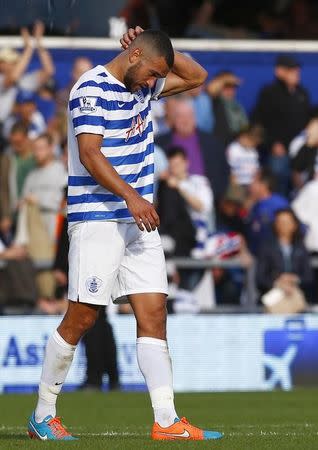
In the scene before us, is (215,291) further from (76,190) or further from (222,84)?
(76,190)

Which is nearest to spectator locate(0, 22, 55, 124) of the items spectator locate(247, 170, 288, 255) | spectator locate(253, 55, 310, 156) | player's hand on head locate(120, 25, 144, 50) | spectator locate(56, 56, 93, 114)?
spectator locate(56, 56, 93, 114)

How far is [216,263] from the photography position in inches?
687

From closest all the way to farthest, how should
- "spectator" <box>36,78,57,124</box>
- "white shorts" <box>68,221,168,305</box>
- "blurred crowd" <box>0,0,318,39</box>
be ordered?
1. "white shorts" <box>68,221,168,305</box>
2. "spectator" <box>36,78,57,124</box>
3. "blurred crowd" <box>0,0,318,39</box>

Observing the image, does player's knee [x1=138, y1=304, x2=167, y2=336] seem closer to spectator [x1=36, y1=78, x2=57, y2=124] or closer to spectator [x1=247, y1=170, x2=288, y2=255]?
spectator [x1=247, y1=170, x2=288, y2=255]

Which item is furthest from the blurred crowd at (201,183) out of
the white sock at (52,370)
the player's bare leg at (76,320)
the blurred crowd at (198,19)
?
the player's bare leg at (76,320)

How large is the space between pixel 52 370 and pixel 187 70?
222 centimetres

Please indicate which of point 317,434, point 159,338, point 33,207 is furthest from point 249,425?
point 33,207

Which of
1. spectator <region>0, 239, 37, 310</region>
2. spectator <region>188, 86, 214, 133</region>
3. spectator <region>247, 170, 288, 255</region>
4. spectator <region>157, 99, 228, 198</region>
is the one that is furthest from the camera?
spectator <region>188, 86, 214, 133</region>

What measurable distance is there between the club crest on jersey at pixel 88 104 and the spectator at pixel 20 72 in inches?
382

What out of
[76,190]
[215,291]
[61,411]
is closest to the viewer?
[76,190]

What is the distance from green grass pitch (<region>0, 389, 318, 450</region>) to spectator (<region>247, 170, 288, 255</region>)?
8.53ft

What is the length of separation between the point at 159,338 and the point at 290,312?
336 inches

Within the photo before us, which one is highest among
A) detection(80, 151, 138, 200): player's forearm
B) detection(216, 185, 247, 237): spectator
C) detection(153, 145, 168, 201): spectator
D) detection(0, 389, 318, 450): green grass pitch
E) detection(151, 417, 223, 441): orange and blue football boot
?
detection(153, 145, 168, 201): spectator

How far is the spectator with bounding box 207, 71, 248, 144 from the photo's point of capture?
62.5 ft
